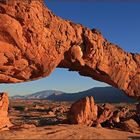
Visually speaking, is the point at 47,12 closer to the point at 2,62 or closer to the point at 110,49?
the point at 2,62

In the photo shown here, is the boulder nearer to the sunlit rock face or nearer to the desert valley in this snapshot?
the desert valley

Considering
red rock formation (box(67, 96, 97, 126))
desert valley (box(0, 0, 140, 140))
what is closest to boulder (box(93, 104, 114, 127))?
desert valley (box(0, 0, 140, 140))

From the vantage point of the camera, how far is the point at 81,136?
838 inches

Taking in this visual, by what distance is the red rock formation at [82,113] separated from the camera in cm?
2688

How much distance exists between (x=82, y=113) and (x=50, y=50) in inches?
209

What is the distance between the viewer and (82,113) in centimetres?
2692

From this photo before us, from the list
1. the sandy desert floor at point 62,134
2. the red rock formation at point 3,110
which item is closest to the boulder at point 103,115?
the sandy desert floor at point 62,134

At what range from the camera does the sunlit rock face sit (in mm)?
24297

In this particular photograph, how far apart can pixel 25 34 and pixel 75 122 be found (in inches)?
297

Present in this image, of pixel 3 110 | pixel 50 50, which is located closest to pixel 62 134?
pixel 3 110

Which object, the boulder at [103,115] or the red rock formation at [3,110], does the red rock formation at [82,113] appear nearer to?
the boulder at [103,115]

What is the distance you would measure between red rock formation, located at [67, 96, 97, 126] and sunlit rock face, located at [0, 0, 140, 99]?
Result: 3262mm

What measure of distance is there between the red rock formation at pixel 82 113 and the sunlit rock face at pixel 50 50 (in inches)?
128

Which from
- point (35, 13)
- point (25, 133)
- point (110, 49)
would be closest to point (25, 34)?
point (35, 13)
